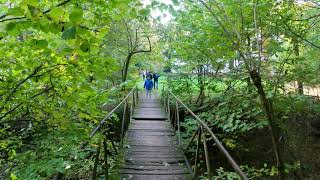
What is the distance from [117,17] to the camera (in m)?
3.67

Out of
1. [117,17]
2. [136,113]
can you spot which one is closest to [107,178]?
[117,17]

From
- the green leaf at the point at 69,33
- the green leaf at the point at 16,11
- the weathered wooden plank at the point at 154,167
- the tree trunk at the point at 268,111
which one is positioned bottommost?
the weathered wooden plank at the point at 154,167

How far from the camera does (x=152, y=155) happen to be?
7.26m

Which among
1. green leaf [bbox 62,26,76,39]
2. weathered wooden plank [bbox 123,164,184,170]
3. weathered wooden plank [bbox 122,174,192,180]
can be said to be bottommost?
Result: weathered wooden plank [bbox 122,174,192,180]

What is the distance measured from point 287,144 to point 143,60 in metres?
12.5

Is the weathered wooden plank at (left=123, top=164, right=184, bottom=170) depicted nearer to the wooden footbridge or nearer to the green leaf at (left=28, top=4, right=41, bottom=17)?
the wooden footbridge

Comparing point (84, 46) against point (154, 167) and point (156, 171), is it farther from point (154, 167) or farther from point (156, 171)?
point (154, 167)

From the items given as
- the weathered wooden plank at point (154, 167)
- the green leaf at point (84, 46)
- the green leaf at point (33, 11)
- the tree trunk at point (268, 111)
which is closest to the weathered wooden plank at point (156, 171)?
the weathered wooden plank at point (154, 167)

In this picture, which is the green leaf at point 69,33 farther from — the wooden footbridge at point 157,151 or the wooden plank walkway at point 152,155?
the wooden plank walkway at point 152,155

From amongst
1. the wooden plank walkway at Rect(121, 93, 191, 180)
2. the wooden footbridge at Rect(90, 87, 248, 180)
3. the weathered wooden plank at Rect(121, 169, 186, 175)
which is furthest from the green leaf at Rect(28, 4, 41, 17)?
the weathered wooden plank at Rect(121, 169, 186, 175)

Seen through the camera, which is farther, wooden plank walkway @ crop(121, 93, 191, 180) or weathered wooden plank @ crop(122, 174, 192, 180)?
wooden plank walkway @ crop(121, 93, 191, 180)

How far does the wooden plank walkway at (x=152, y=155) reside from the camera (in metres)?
5.96

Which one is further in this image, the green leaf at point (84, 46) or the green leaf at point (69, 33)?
the green leaf at point (84, 46)

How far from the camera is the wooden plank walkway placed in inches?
235
